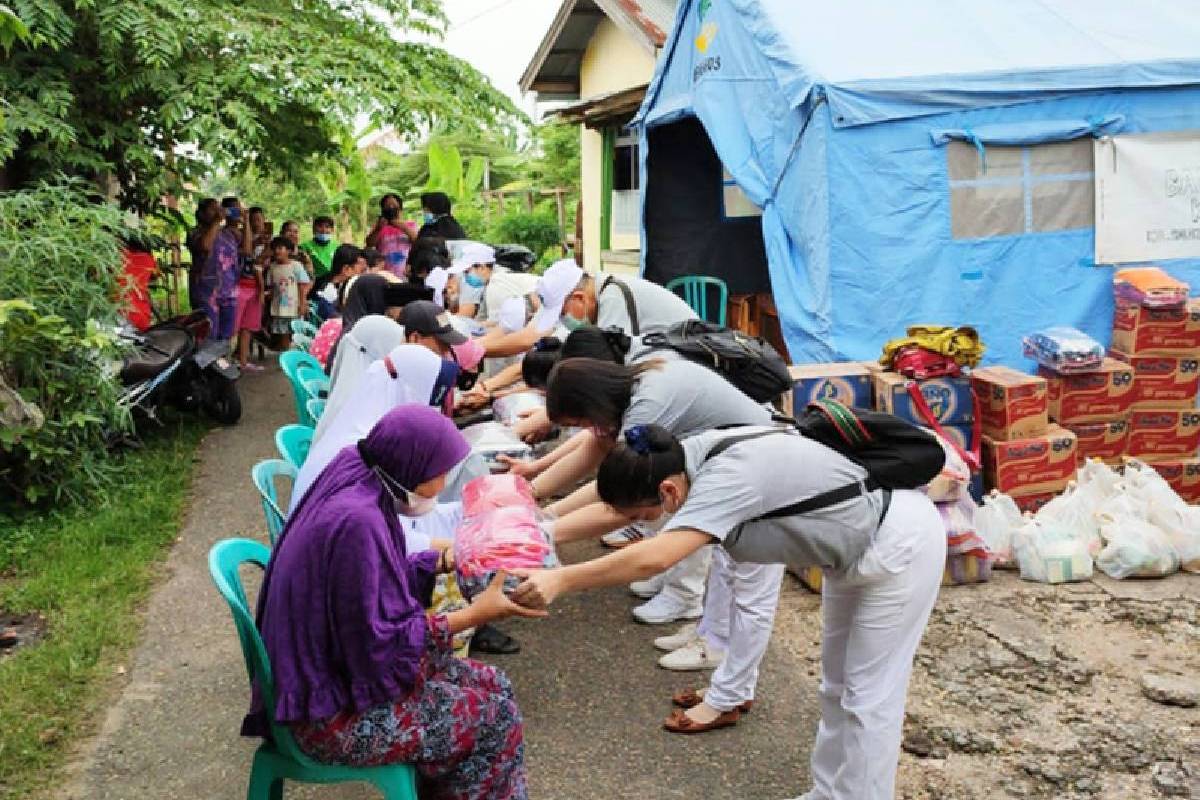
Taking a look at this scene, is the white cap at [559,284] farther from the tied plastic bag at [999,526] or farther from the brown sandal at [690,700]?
the tied plastic bag at [999,526]

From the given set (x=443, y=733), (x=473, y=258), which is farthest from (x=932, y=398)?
(x=443, y=733)

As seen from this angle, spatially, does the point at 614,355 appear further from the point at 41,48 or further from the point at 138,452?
the point at 41,48

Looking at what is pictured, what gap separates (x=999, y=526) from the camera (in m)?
5.49

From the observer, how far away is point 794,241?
7.46 m

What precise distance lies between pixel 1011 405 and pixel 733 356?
2.15 m

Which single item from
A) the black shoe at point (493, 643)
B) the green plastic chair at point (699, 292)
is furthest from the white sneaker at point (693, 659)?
the green plastic chair at point (699, 292)

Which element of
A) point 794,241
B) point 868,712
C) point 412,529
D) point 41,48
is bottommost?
point 868,712

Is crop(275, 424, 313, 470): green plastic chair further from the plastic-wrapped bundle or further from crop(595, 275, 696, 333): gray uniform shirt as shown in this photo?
the plastic-wrapped bundle

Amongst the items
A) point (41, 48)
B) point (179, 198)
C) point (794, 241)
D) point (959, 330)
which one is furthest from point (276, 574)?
point (179, 198)

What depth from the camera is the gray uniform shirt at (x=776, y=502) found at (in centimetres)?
271

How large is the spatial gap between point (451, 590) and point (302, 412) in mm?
2513

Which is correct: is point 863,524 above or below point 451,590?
above

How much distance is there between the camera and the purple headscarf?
8.55 ft

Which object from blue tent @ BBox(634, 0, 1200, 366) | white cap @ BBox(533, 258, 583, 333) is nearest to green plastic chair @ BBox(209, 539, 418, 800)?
white cap @ BBox(533, 258, 583, 333)
